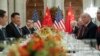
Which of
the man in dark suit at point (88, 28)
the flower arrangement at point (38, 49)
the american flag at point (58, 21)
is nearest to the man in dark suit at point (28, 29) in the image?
the american flag at point (58, 21)

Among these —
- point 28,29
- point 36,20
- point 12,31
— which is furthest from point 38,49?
point 36,20

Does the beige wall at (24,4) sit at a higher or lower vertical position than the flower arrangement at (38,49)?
lower

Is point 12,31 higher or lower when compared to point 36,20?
higher

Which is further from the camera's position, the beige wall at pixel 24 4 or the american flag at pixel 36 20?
the beige wall at pixel 24 4

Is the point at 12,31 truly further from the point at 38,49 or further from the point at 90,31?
the point at 38,49

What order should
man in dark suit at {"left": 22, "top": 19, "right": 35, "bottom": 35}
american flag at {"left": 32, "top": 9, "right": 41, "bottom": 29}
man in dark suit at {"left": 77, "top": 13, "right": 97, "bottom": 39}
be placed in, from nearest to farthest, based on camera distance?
man in dark suit at {"left": 77, "top": 13, "right": 97, "bottom": 39}
man in dark suit at {"left": 22, "top": 19, "right": 35, "bottom": 35}
american flag at {"left": 32, "top": 9, "right": 41, "bottom": 29}

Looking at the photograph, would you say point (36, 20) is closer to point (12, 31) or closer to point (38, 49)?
point (12, 31)

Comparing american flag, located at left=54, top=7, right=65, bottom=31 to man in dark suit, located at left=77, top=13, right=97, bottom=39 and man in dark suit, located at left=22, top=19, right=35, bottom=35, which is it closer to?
man in dark suit, located at left=22, top=19, right=35, bottom=35

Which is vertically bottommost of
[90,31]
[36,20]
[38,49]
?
[36,20]

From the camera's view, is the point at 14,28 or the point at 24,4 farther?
the point at 24,4

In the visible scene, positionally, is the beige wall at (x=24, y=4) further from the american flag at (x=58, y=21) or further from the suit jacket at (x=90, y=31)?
the suit jacket at (x=90, y=31)

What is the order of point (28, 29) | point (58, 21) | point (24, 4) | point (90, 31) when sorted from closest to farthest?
point (90, 31), point (28, 29), point (58, 21), point (24, 4)

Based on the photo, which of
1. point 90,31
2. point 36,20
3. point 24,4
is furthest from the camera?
point 24,4

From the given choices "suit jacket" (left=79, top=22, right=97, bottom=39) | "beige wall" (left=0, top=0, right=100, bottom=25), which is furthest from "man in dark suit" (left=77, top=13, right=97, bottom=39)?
"beige wall" (left=0, top=0, right=100, bottom=25)
